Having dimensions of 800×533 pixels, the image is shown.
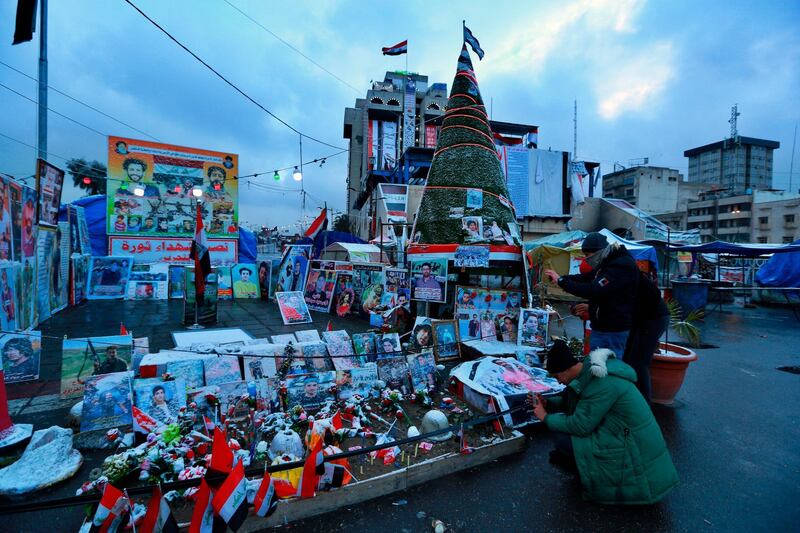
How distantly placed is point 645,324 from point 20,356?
697cm

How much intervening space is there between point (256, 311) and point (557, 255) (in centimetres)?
1207

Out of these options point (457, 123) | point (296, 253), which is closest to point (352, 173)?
point (296, 253)

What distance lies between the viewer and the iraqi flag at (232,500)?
196 centimetres

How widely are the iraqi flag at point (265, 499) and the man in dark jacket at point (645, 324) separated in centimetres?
345

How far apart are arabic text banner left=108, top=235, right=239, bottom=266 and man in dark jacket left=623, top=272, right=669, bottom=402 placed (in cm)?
1411

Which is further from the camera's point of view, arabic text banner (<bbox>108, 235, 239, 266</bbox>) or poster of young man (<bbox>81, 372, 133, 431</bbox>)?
arabic text banner (<bbox>108, 235, 239, 266</bbox>)

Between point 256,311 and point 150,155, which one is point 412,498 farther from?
point 150,155

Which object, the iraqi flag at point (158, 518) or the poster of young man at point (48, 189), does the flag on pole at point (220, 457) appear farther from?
the poster of young man at point (48, 189)

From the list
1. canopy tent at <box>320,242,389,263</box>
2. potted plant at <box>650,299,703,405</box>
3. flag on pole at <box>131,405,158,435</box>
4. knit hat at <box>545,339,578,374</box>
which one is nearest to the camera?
knit hat at <box>545,339,578,374</box>

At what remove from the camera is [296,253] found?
37.2 feet

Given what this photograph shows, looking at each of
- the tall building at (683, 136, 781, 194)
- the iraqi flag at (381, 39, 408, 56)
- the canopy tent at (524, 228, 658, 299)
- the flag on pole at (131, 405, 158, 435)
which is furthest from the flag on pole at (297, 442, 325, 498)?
the tall building at (683, 136, 781, 194)

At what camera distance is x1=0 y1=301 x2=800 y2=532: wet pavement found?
2.43 meters

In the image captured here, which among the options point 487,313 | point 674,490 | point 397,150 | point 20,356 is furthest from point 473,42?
point 397,150

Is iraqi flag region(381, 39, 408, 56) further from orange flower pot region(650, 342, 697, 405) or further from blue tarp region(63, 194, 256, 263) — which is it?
orange flower pot region(650, 342, 697, 405)
